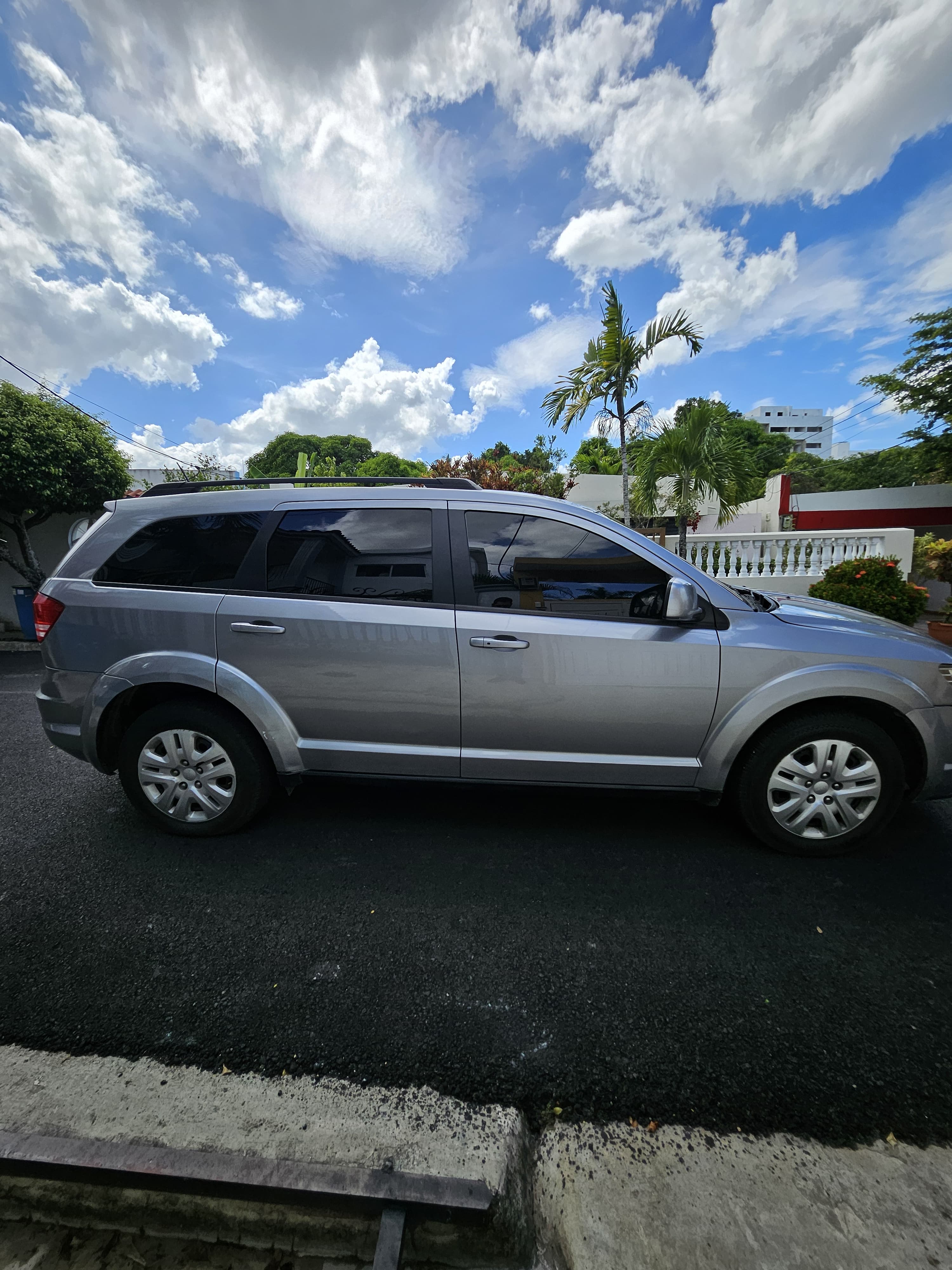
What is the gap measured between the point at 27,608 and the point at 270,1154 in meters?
11.0

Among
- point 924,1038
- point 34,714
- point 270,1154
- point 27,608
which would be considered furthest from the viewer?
point 27,608

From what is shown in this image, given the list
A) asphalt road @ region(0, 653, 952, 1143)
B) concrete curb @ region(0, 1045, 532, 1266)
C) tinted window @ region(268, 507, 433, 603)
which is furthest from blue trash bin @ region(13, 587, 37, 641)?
concrete curb @ region(0, 1045, 532, 1266)

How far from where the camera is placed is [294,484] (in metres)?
3.01

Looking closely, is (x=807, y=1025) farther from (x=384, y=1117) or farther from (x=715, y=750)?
(x=384, y=1117)

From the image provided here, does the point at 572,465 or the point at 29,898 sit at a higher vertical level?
the point at 572,465

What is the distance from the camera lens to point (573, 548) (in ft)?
8.46

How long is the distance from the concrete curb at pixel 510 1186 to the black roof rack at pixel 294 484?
97.7 inches

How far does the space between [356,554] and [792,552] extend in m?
8.74

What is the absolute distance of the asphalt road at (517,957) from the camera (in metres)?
1.58

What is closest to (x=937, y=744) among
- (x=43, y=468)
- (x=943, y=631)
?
(x=943, y=631)

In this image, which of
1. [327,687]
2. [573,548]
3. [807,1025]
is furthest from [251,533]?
[807,1025]

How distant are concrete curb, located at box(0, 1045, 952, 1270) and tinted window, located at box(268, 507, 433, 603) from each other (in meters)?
1.84

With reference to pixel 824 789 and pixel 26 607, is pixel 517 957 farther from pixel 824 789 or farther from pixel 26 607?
pixel 26 607

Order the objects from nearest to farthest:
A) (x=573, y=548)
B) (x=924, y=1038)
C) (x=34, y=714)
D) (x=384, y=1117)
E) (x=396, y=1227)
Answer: (x=396, y=1227) → (x=384, y=1117) → (x=924, y=1038) → (x=573, y=548) → (x=34, y=714)
